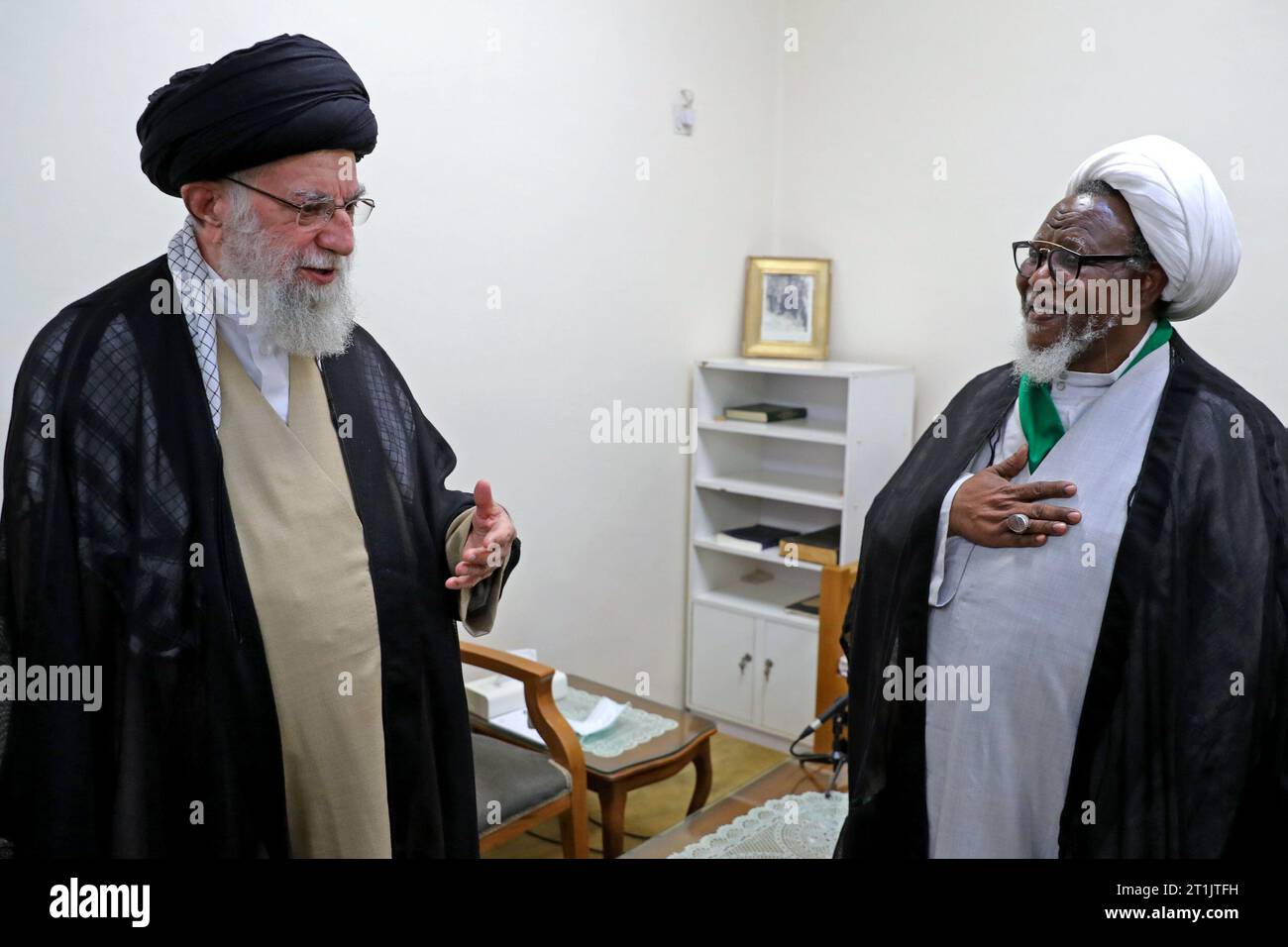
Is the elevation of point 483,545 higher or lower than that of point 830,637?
higher

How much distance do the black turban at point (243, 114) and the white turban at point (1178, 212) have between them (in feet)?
4.22

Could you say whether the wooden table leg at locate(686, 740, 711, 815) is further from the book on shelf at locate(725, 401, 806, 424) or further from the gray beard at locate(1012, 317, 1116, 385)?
the gray beard at locate(1012, 317, 1116, 385)

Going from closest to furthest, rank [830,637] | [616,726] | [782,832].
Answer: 1. [782,832]
2. [616,726]
3. [830,637]

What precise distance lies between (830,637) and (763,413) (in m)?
0.94

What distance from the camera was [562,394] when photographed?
3.85 metres

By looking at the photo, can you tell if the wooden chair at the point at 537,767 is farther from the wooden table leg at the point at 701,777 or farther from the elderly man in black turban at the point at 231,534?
the elderly man in black turban at the point at 231,534

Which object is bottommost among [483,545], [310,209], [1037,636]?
[1037,636]

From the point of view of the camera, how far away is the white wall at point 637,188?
2.63 metres

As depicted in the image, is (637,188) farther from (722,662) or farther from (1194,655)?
(1194,655)

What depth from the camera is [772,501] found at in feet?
15.5

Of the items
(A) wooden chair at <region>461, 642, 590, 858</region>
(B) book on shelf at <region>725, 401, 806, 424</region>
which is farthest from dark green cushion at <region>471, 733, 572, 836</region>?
(B) book on shelf at <region>725, 401, 806, 424</region>

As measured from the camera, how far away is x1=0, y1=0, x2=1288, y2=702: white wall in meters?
2.63

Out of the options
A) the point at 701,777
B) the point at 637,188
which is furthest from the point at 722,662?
the point at 637,188

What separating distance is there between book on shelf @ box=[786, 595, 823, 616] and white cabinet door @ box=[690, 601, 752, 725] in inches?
6.9
